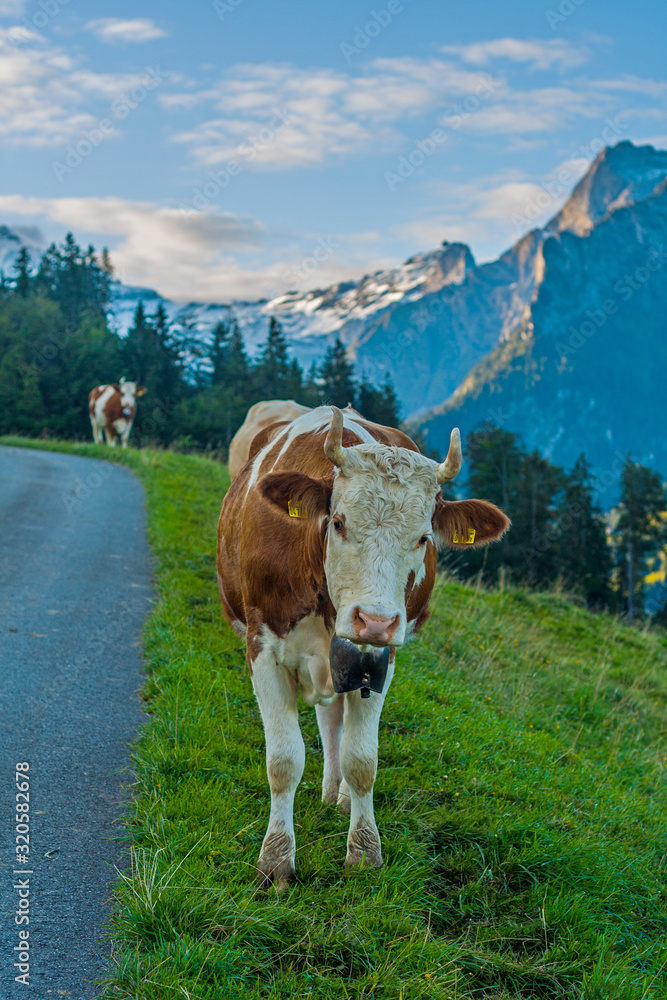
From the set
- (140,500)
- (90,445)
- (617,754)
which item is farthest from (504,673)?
(90,445)

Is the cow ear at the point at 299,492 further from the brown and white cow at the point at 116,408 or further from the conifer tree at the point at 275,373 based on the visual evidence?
the conifer tree at the point at 275,373

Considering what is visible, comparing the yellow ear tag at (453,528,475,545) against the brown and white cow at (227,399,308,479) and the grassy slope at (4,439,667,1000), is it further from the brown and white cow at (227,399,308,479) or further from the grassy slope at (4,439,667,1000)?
the brown and white cow at (227,399,308,479)

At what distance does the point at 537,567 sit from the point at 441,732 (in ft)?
156

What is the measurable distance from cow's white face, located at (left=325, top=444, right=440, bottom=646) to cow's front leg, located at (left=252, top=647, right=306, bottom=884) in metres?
0.65

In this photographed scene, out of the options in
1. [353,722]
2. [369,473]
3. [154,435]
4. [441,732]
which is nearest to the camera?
[369,473]

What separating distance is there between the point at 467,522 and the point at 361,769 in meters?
1.35

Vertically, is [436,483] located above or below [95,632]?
above

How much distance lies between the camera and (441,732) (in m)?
5.39

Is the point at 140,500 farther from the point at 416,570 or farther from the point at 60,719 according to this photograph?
the point at 416,570

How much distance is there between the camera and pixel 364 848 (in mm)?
3740

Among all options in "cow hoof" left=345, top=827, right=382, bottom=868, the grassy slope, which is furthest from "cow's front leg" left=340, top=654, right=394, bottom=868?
the grassy slope

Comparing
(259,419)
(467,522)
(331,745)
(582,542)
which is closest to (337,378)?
(582,542)

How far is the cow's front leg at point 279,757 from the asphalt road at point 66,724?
2.34 feet

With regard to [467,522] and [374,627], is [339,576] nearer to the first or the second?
[374,627]
